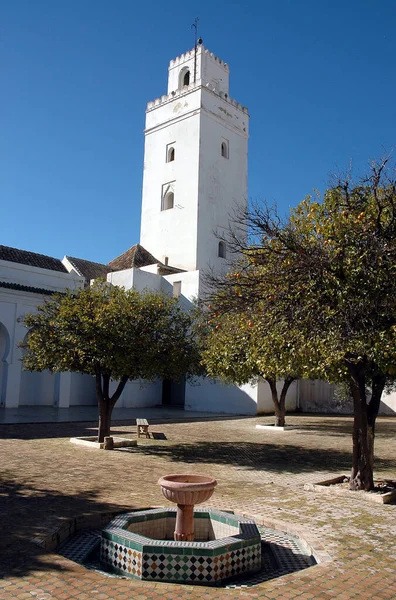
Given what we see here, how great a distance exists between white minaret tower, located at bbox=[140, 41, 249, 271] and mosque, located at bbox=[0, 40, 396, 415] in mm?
64

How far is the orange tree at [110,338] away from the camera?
1149 centimetres

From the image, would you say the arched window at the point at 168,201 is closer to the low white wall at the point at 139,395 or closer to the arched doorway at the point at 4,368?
the low white wall at the point at 139,395

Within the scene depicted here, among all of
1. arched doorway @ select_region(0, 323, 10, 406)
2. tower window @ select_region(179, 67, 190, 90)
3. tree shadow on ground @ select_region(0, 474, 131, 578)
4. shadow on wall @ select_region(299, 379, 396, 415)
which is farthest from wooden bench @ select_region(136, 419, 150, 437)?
tower window @ select_region(179, 67, 190, 90)

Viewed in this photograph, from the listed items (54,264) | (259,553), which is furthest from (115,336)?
(54,264)

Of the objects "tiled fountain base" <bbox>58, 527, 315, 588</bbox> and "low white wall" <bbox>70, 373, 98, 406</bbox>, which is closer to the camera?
"tiled fountain base" <bbox>58, 527, 315, 588</bbox>

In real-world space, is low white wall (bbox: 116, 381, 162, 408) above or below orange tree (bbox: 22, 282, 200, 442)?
below

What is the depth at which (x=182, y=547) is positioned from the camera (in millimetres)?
4727

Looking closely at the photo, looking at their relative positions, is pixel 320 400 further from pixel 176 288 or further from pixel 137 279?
pixel 137 279

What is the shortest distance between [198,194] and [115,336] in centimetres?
2197

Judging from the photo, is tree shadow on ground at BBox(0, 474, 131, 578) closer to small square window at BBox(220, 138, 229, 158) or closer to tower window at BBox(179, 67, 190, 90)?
small square window at BBox(220, 138, 229, 158)

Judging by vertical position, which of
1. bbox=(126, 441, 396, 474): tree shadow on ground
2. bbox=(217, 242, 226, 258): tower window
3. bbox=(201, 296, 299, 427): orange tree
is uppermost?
bbox=(217, 242, 226, 258): tower window

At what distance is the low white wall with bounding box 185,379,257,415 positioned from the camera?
87.4 ft

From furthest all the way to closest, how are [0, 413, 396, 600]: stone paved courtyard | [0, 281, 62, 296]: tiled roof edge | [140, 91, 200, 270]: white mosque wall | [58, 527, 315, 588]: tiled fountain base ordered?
[140, 91, 200, 270]: white mosque wall → [0, 281, 62, 296]: tiled roof edge → [58, 527, 315, 588]: tiled fountain base → [0, 413, 396, 600]: stone paved courtyard

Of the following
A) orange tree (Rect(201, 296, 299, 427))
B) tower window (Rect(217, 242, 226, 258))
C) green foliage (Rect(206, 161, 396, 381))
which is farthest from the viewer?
tower window (Rect(217, 242, 226, 258))
